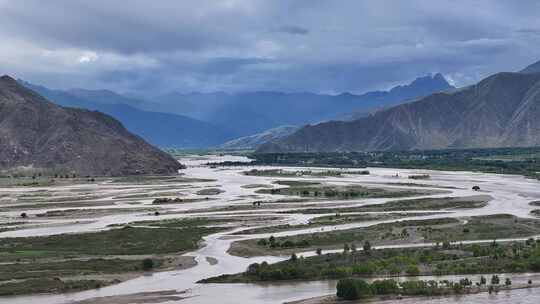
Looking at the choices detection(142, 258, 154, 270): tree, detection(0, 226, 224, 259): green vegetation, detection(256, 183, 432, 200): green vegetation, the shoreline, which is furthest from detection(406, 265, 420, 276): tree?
detection(256, 183, 432, 200): green vegetation

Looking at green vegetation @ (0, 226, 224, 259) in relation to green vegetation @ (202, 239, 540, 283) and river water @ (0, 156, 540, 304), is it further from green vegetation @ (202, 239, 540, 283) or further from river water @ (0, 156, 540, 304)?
green vegetation @ (202, 239, 540, 283)

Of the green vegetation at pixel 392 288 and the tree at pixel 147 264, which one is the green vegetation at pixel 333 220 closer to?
the tree at pixel 147 264

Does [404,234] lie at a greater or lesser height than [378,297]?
greater

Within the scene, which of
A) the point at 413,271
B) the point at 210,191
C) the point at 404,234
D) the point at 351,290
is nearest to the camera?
the point at 351,290

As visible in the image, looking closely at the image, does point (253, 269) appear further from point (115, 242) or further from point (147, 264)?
point (115, 242)

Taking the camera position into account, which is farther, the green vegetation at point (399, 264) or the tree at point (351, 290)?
the green vegetation at point (399, 264)

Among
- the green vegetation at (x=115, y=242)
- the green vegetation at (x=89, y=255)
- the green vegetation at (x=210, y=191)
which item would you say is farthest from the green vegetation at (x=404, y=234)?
the green vegetation at (x=210, y=191)

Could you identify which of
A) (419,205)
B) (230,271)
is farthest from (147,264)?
(419,205)

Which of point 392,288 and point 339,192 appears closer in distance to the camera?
point 392,288
